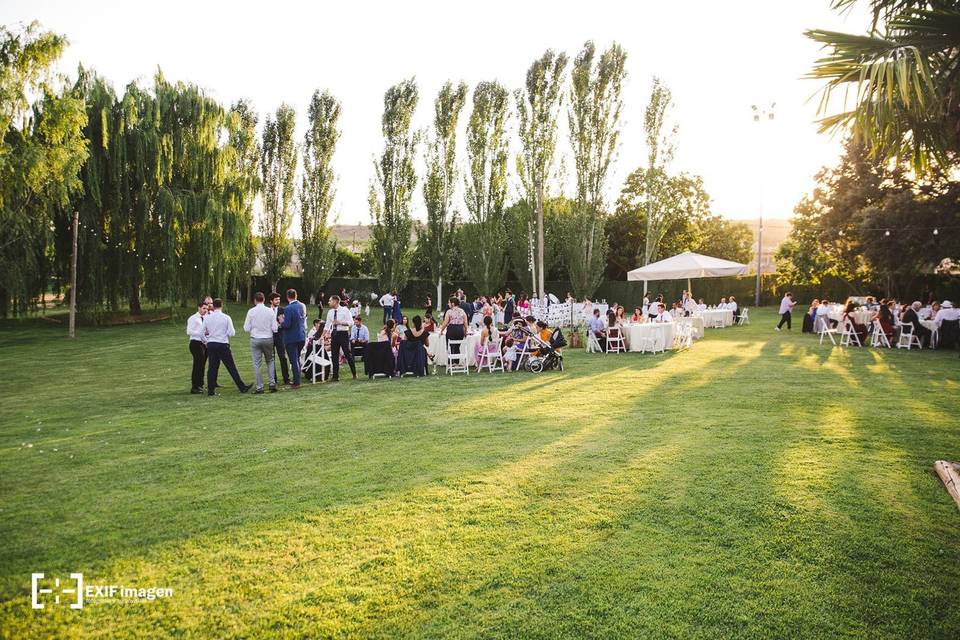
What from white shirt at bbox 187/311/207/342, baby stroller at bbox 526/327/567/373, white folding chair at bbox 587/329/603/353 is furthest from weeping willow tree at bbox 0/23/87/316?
white folding chair at bbox 587/329/603/353

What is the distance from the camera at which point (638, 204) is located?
4709 cm

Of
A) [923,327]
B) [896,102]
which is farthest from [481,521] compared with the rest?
[923,327]

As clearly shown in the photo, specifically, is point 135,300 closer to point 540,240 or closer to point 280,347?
point 280,347

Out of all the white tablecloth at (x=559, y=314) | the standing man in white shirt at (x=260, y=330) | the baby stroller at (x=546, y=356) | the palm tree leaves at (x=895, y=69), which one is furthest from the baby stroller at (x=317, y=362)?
the white tablecloth at (x=559, y=314)

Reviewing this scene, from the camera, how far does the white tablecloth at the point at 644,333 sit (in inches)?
653

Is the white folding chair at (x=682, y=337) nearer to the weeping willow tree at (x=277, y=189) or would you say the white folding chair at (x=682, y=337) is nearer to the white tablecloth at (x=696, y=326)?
the white tablecloth at (x=696, y=326)

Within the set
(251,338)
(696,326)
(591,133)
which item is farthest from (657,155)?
(251,338)

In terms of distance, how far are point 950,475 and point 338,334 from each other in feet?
33.2

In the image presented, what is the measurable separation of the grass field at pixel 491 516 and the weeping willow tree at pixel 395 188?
2793 centimetres

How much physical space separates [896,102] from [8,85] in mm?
20804

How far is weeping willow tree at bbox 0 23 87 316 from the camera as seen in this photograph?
16.7 metres

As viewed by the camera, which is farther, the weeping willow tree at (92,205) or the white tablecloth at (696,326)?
the weeping willow tree at (92,205)

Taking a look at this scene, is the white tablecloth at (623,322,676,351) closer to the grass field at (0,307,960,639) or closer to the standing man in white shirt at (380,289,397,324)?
the grass field at (0,307,960,639)

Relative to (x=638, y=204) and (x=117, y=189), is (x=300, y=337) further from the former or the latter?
(x=638, y=204)
